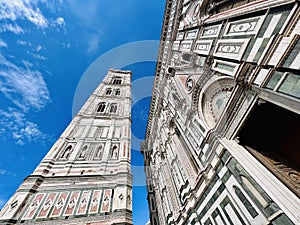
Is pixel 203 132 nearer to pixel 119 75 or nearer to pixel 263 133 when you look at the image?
pixel 263 133

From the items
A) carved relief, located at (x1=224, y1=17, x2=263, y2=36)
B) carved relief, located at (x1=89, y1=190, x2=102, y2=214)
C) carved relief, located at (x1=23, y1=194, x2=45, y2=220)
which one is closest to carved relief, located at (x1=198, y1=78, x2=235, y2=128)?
carved relief, located at (x1=224, y1=17, x2=263, y2=36)

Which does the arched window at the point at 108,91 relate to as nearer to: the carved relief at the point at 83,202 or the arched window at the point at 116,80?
the arched window at the point at 116,80

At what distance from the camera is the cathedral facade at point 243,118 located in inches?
122

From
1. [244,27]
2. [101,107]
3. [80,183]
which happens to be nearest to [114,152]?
[80,183]

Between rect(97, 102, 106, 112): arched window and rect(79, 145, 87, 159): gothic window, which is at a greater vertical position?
rect(97, 102, 106, 112): arched window

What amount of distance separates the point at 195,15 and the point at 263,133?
7.62 m

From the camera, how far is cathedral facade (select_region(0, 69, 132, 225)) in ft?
14.4

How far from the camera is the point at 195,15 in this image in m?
8.68

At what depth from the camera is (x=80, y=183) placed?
5.66 metres

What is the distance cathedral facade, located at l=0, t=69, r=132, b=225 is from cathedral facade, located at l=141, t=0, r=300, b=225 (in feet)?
9.97

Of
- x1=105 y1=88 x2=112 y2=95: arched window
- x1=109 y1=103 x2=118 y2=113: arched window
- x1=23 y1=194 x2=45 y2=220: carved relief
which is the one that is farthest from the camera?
x1=105 y1=88 x2=112 y2=95: arched window

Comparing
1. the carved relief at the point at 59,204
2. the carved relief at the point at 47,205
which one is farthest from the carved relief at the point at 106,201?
the carved relief at the point at 47,205

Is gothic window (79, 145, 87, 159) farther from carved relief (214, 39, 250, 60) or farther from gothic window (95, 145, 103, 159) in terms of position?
carved relief (214, 39, 250, 60)

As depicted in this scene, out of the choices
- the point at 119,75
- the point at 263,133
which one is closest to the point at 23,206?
the point at 263,133
